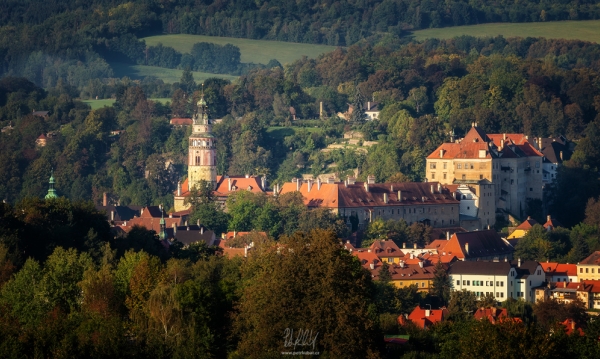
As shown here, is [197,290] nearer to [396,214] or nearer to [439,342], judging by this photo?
[439,342]

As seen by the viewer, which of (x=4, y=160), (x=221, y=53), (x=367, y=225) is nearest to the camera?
(x=367, y=225)

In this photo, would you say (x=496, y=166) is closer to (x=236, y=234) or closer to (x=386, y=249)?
(x=386, y=249)

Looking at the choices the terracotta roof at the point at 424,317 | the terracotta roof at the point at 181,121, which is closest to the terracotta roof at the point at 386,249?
the terracotta roof at the point at 424,317

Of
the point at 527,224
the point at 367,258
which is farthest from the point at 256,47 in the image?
the point at 367,258

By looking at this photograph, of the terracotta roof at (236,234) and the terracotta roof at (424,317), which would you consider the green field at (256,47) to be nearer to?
the terracotta roof at (236,234)

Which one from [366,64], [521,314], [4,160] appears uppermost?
[366,64]

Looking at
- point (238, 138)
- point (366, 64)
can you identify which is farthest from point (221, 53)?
point (238, 138)
